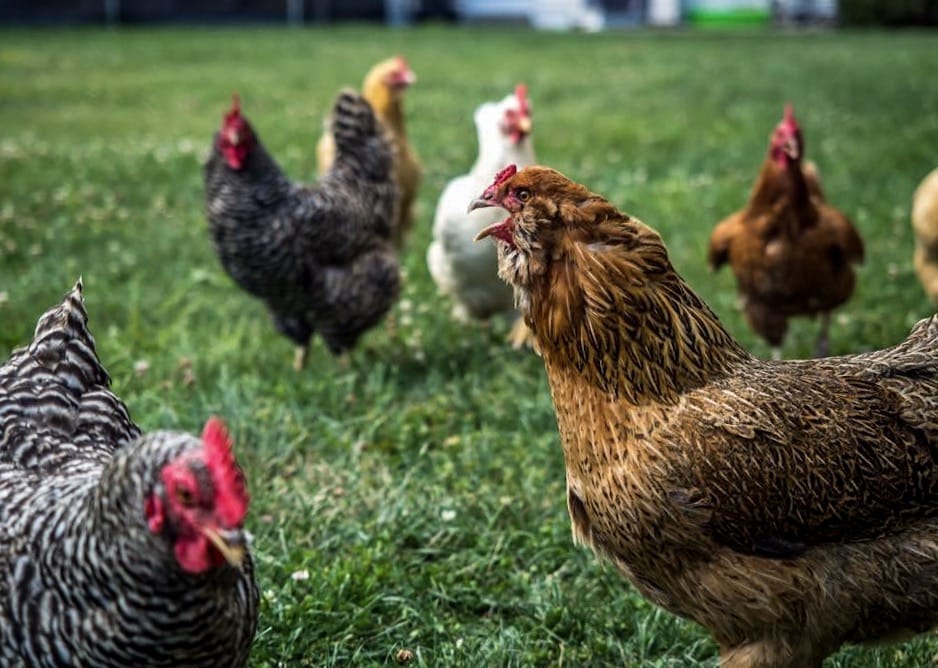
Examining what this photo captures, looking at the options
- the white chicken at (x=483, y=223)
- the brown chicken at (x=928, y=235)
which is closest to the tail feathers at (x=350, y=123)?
the white chicken at (x=483, y=223)

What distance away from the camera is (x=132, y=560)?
202 cm

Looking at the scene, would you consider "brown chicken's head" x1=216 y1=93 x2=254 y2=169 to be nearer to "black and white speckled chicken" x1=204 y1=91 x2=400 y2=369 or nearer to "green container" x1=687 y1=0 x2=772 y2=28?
"black and white speckled chicken" x1=204 y1=91 x2=400 y2=369

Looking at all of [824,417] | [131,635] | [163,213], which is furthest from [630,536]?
[163,213]

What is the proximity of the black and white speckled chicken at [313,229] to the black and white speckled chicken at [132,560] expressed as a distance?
2562 mm

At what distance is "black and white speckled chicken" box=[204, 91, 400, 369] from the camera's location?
491 centimetres

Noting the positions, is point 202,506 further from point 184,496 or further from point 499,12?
point 499,12

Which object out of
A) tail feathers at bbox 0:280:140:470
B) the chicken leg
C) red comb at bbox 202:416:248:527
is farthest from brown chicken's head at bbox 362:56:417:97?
red comb at bbox 202:416:248:527

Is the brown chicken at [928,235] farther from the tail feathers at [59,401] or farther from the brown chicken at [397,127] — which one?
the tail feathers at [59,401]

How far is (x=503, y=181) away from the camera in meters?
2.81

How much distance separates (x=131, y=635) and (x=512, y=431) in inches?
103

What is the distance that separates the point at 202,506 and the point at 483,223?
3.42 m

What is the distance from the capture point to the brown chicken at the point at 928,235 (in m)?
5.22

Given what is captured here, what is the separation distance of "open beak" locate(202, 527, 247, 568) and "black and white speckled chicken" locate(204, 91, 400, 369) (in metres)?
3.11

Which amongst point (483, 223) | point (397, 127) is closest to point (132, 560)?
point (483, 223)
